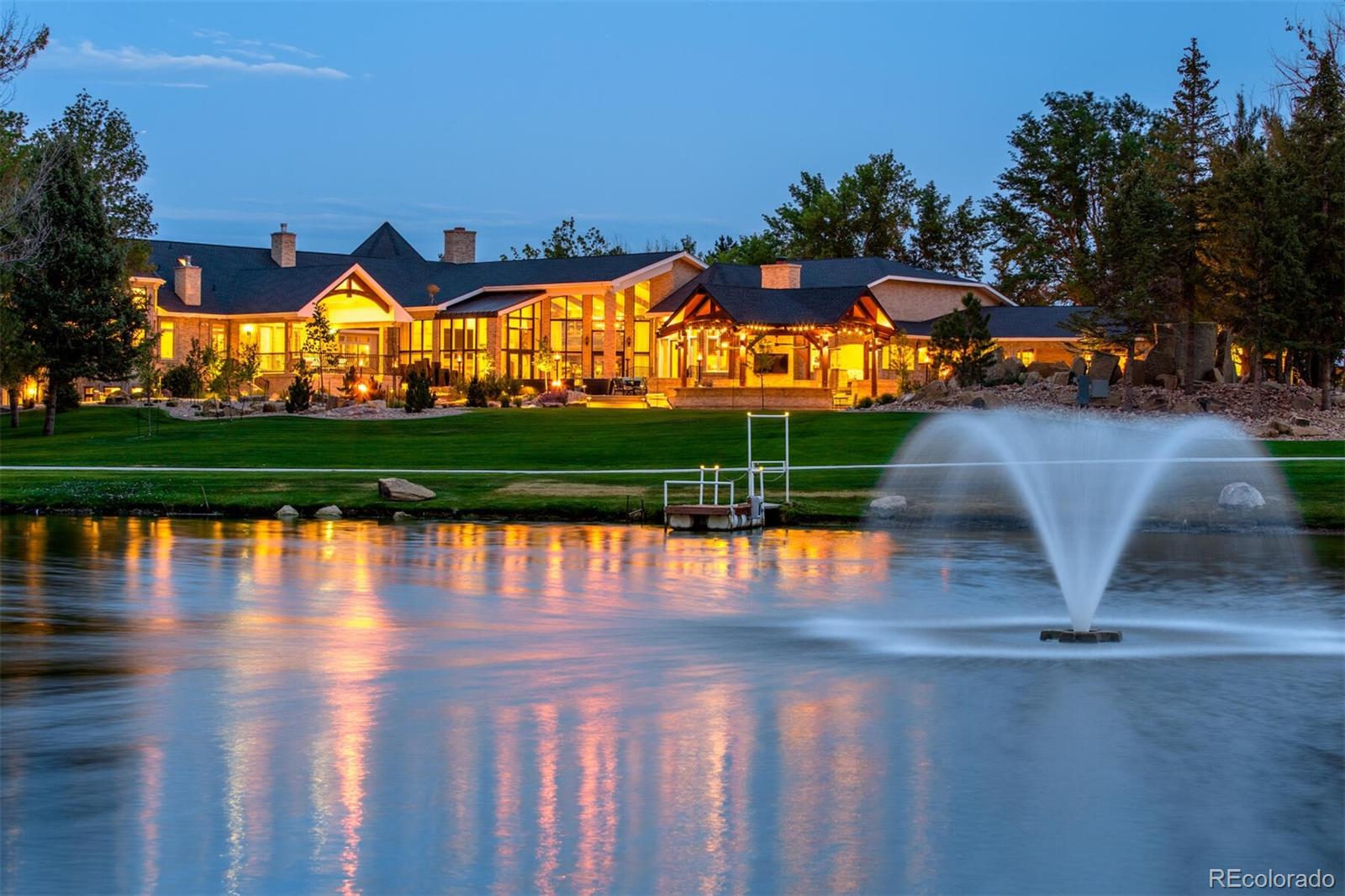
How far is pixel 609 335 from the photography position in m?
86.5

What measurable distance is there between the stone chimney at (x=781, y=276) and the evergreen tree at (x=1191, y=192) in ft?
84.2

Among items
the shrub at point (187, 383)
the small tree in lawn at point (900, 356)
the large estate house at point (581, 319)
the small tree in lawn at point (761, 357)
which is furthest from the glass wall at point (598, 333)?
the shrub at point (187, 383)

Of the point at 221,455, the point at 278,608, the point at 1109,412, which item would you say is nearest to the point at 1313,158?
the point at 1109,412

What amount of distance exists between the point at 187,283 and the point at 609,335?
22297mm

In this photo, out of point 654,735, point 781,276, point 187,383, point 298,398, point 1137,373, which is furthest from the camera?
point 781,276

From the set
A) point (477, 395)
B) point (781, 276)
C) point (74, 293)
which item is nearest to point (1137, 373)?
point (477, 395)

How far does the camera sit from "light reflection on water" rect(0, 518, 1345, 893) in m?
12.2

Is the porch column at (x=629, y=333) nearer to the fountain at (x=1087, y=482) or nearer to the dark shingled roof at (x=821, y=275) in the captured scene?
the dark shingled roof at (x=821, y=275)

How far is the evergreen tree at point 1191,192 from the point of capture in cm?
5944

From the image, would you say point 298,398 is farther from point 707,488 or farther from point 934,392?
point 707,488

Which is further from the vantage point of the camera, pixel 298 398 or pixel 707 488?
pixel 298 398

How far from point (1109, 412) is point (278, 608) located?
37.8 meters

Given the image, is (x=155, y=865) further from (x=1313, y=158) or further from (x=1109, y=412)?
(x=1313, y=158)

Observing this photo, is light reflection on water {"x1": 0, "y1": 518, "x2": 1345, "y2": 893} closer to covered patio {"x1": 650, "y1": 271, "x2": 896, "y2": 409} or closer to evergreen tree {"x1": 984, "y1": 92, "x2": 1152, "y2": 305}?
covered patio {"x1": 650, "y1": 271, "x2": 896, "y2": 409}
